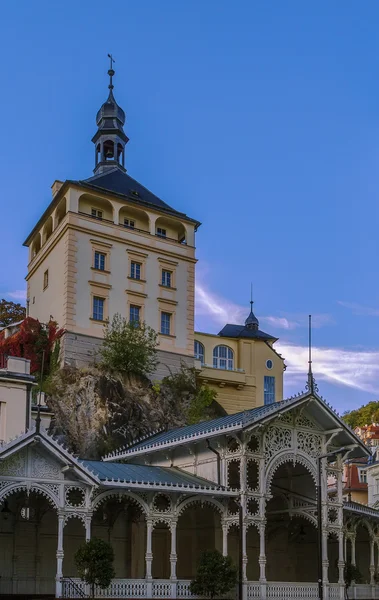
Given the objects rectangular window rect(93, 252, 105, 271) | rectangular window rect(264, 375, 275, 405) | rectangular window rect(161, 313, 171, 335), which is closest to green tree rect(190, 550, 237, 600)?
rectangular window rect(93, 252, 105, 271)

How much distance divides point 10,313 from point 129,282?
1300 centimetres

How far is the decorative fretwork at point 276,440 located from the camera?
3294 centimetres

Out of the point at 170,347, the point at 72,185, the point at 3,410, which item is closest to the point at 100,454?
the point at 3,410

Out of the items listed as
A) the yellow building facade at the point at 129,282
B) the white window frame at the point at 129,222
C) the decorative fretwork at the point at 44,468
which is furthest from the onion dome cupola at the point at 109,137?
the decorative fretwork at the point at 44,468

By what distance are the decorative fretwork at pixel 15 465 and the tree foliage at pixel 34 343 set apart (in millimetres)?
27025

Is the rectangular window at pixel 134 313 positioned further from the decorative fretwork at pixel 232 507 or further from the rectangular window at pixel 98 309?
the decorative fretwork at pixel 232 507

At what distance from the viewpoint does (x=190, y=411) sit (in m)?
56.1

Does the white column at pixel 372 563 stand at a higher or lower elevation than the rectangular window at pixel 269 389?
lower

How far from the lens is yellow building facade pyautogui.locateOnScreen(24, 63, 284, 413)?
5700 centimetres

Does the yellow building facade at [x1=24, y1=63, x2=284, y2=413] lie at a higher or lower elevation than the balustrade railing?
higher

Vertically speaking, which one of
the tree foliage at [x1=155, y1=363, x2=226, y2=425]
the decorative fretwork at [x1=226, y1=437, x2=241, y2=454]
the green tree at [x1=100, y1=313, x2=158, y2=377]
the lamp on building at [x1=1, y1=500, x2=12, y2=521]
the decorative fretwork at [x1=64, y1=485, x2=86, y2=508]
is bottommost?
the lamp on building at [x1=1, y1=500, x2=12, y2=521]

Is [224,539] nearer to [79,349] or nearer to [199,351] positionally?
[79,349]

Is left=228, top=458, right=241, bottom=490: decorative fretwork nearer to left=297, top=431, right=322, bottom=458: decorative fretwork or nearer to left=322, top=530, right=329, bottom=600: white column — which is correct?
left=297, top=431, right=322, bottom=458: decorative fretwork

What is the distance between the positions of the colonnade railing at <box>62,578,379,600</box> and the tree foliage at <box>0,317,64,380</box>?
2586 cm
